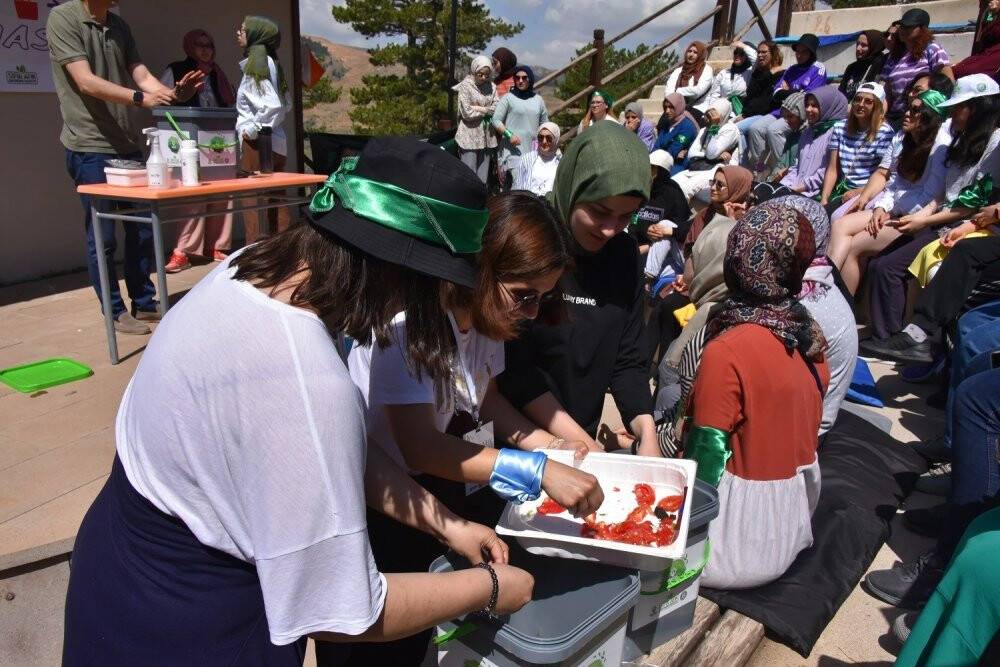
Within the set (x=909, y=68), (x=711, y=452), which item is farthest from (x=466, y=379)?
(x=909, y=68)

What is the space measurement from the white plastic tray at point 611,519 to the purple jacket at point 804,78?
6.95 meters

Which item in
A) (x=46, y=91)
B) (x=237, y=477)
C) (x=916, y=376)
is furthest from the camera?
(x=46, y=91)

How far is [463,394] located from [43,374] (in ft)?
11.5

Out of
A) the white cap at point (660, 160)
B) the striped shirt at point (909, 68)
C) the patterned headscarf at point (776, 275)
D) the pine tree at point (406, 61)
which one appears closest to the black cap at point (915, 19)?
the striped shirt at point (909, 68)

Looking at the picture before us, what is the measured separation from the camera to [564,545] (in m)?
1.46

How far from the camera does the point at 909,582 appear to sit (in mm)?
2605

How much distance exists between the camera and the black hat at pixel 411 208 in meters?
0.99

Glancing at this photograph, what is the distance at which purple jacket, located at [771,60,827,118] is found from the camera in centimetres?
779

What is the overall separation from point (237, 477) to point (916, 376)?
4.92 m

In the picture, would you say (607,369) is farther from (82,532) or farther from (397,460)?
(82,532)

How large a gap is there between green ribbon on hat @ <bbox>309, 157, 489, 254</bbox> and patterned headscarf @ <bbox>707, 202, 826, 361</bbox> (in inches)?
58.0

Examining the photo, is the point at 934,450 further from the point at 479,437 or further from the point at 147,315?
the point at 147,315

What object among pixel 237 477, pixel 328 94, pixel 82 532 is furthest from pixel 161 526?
pixel 328 94

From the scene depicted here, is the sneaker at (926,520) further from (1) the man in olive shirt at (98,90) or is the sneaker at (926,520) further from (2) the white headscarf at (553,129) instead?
(2) the white headscarf at (553,129)
